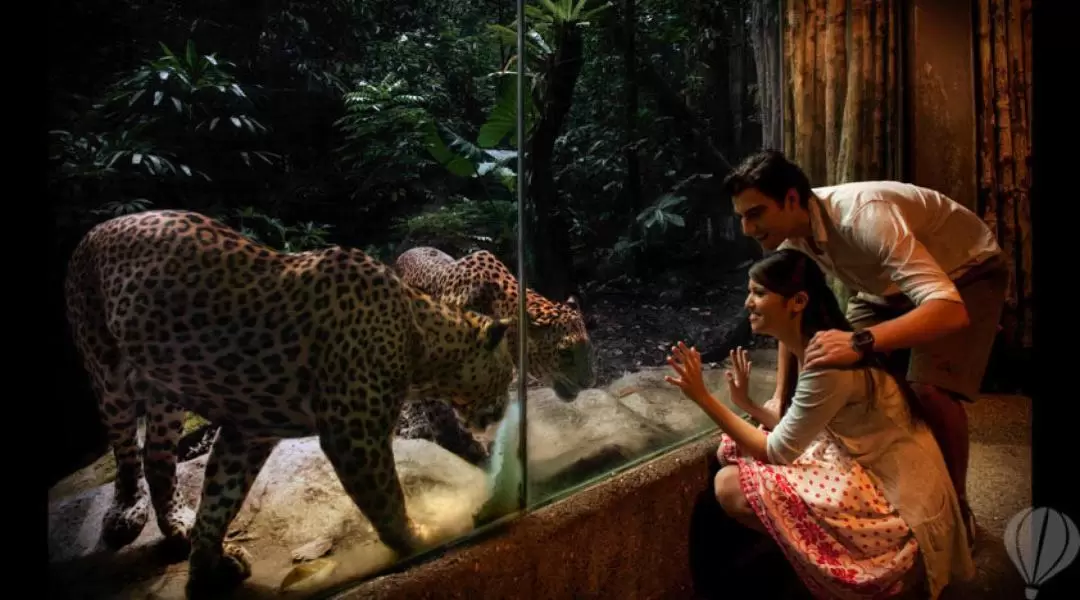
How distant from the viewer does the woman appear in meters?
1.87

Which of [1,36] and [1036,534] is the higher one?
[1,36]

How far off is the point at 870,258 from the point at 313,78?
1688 millimetres

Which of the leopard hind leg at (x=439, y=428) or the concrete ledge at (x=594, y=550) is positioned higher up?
the leopard hind leg at (x=439, y=428)

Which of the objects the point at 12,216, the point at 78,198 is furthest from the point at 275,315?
the point at 12,216

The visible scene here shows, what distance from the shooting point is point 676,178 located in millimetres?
3170

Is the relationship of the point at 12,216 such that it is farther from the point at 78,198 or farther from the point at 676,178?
the point at 676,178

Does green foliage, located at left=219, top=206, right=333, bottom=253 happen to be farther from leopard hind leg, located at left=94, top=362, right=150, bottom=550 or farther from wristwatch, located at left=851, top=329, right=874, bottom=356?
wristwatch, located at left=851, top=329, right=874, bottom=356

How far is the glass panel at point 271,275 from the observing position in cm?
145

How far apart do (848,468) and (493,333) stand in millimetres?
1133

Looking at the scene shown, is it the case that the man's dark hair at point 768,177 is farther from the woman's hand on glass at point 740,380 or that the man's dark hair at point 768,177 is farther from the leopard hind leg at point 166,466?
the leopard hind leg at point 166,466

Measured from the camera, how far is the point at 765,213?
80.7 inches

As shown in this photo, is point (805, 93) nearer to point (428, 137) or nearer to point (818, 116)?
point (818, 116)

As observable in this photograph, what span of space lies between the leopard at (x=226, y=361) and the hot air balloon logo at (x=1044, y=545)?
152 centimetres

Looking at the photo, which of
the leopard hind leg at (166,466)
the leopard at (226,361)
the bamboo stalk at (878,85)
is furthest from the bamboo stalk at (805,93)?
the leopard hind leg at (166,466)
